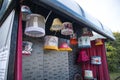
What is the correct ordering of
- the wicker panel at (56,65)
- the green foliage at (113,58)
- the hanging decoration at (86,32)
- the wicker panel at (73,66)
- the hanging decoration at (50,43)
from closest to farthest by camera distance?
the hanging decoration at (50,43) → the hanging decoration at (86,32) → the wicker panel at (56,65) → the wicker panel at (73,66) → the green foliage at (113,58)

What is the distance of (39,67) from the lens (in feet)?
11.8

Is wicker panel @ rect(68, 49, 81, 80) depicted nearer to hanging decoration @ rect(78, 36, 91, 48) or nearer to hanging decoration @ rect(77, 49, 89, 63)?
hanging decoration @ rect(77, 49, 89, 63)

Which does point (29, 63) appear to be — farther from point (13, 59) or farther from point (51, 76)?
point (13, 59)

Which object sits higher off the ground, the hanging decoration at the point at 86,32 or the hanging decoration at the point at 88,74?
the hanging decoration at the point at 86,32

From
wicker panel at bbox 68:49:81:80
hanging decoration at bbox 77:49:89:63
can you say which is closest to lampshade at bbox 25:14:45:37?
wicker panel at bbox 68:49:81:80

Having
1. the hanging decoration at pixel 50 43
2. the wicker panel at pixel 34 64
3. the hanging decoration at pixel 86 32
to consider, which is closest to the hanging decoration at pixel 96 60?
the hanging decoration at pixel 86 32

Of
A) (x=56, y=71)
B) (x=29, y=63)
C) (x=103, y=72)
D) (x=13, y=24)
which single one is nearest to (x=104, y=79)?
(x=103, y=72)

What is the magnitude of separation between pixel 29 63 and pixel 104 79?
2.62 m

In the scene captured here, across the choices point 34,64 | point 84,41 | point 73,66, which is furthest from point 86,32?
point 73,66

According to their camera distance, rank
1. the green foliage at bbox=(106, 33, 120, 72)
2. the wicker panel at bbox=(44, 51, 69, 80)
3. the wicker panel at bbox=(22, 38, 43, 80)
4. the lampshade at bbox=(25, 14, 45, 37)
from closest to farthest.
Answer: the lampshade at bbox=(25, 14, 45, 37) → the wicker panel at bbox=(22, 38, 43, 80) → the wicker panel at bbox=(44, 51, 69, 80) → the green foliage at bbox=(106, 33, 120, 72)

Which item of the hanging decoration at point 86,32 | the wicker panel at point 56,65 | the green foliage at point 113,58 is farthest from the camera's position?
the green foliage at point 113,58

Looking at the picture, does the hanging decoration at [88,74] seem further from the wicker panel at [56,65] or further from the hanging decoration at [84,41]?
the hanging decoration at [84,41]

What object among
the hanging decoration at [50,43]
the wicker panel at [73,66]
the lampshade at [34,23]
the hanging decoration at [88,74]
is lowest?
the hanging decoration at [88,74]

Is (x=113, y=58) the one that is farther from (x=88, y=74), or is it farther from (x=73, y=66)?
(x=73, y=66)
